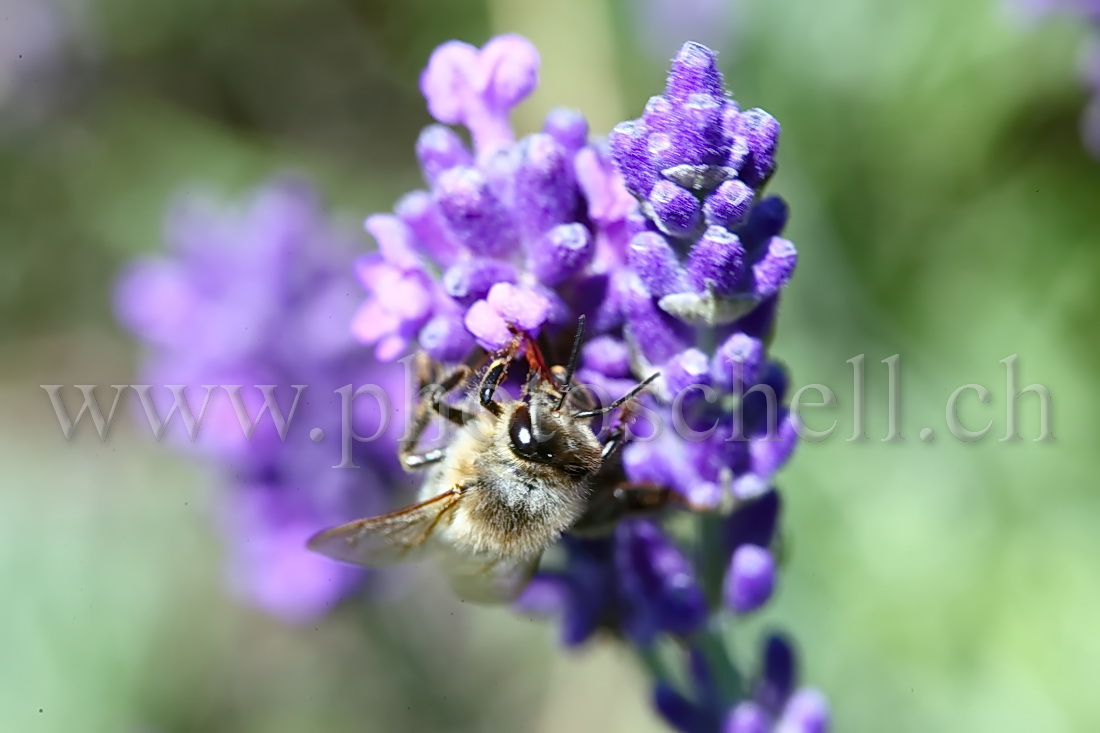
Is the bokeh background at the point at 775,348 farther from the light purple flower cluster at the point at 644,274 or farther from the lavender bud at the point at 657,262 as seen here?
the lavender bud at the point at 657,262

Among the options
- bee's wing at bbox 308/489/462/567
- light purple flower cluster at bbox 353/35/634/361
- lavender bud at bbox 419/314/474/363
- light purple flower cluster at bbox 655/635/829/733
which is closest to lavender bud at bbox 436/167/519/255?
light purple flower cluster at bbox 353/35/634/361

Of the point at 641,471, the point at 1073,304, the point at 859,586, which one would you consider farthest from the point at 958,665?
the point at 641,471

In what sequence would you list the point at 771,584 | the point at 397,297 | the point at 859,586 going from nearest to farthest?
the point at 397,297 < the point at 771,584 < the point at 859,586

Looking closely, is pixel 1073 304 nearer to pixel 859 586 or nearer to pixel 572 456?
pixel 859 586

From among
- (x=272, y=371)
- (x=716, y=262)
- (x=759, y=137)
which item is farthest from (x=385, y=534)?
(x=272, y=371)

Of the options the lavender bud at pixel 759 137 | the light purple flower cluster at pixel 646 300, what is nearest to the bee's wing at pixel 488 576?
the light purple flower cluster at pixel 646 300

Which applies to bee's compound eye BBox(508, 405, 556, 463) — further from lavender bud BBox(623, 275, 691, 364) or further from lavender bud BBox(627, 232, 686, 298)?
lavender bud BBox(627, 232, 686, 298)
